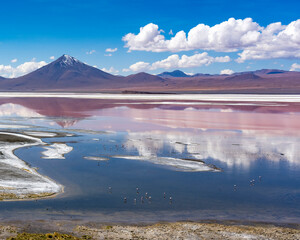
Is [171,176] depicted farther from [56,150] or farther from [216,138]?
[216,138]

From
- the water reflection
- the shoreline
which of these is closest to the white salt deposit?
the shoreline

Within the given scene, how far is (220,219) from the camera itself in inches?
555

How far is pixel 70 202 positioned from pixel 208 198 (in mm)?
5937

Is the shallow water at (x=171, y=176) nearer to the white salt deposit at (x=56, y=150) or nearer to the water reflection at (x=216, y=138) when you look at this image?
the water reflection at (x=216, y=138)

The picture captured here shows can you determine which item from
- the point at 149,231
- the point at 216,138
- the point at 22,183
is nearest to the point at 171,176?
the point at 149,231

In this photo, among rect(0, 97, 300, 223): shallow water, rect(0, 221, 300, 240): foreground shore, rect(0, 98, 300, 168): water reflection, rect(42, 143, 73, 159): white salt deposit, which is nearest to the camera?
rect(0, 221, 300, 240): foreground shore

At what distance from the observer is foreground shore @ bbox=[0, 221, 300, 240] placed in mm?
12234

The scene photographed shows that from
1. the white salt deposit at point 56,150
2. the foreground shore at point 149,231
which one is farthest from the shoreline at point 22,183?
the foreground shore at point 149,231

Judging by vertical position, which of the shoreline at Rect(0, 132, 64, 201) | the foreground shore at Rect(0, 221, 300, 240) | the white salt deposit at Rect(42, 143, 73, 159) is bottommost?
the foreground shore at Rect(0, 221, 300, 240)

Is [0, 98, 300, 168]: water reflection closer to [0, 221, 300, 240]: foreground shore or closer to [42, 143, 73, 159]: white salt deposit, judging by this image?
[42, 143, 73, 159]: white salt deposit

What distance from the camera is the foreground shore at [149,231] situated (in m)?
12.2

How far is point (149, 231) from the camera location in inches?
502

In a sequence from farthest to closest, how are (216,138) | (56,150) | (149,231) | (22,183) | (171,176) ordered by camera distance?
(216,138), (56,150), (171,176), (22,183), (149,231)

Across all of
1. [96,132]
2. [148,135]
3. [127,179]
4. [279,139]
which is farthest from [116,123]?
[127,179]
